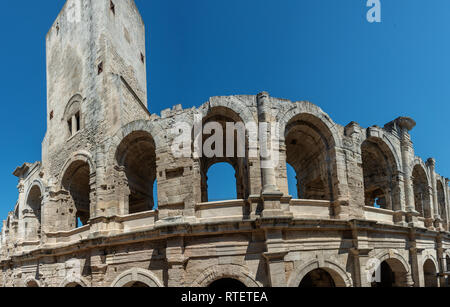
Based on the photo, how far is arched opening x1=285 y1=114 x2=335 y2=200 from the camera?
11.9m

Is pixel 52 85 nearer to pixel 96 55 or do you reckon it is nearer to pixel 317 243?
pixel 96 55

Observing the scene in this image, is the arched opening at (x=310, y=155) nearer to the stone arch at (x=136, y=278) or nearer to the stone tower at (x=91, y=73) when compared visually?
the stone arch at (x=136, y=278)

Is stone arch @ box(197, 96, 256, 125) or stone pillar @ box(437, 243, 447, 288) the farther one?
stone pillar @ box(437, 243, 447, 288)

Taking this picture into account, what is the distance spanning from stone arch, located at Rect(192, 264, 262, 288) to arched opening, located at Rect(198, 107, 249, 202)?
7.08 ft

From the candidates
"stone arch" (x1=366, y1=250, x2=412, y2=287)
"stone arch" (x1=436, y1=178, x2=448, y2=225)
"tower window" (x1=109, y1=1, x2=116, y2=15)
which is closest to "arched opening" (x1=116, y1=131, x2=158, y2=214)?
"tower window" (x1=109, y1=1, x2=116, y2=15)

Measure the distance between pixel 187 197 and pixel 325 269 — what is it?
15.1 feet

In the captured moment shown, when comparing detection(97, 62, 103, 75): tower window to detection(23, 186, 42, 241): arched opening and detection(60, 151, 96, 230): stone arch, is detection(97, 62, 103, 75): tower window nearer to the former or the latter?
detection(60, 151, 96, 230): stone arch

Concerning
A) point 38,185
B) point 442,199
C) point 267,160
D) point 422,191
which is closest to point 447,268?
point 422,191

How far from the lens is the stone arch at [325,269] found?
384 inches

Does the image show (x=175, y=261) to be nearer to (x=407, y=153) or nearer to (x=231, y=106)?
(x=231, y=106)

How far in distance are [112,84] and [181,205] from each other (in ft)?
18.3

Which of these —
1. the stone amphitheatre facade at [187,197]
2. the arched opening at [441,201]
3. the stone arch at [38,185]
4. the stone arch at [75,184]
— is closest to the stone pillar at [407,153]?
the stone amphitheatre facade at [187,197]

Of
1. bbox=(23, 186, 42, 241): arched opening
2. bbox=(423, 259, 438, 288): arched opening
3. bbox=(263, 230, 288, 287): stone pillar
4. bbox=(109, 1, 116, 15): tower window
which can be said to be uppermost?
bbox=(109, 1, 116, 15): tower window

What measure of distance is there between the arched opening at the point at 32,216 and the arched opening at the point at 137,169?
4.96 metres
